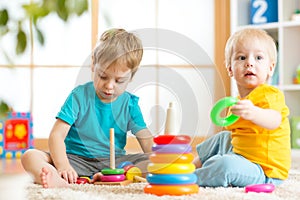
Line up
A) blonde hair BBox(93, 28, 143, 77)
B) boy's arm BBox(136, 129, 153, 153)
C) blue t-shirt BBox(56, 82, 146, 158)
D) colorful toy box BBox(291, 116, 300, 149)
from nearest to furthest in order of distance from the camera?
blonde hair BBox(93, 28, 143, 77)
boy's arm BBox(136, 129, 153, 153)
blue t-shirt BBox(56, 82, 146, 158)
colorful toy box BBox(291, 116, 300, 149)

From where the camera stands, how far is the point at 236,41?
53.5 inches

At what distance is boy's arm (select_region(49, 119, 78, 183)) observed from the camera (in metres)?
1.33

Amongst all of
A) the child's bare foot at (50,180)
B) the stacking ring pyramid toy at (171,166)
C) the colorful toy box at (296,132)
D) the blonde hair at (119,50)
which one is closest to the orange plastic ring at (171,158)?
the stacking ring pyramid toy at (171,166)

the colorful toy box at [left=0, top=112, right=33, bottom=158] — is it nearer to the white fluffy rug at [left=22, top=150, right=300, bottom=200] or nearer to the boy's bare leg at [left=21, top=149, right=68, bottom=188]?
the boy's bare leg at [left=21, top=149, right=68, bottom=188]

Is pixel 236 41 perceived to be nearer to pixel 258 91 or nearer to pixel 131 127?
pixel 258 91

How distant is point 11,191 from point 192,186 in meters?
0.54

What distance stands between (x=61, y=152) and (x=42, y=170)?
0.16 meters

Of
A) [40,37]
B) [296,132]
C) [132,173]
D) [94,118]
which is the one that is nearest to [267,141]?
[132,173]

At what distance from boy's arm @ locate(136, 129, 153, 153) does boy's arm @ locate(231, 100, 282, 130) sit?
301 mm

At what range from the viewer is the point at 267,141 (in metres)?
1.24

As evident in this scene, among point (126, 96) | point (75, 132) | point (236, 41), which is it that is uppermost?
point (236, 41)

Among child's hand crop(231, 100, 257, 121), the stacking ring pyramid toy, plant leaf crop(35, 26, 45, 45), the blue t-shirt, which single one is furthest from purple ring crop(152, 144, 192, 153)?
plant leaf crop(35, 26, 45, 45)

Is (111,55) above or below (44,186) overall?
above

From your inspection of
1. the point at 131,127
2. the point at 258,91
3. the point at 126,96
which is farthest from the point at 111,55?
the point at 258,91
